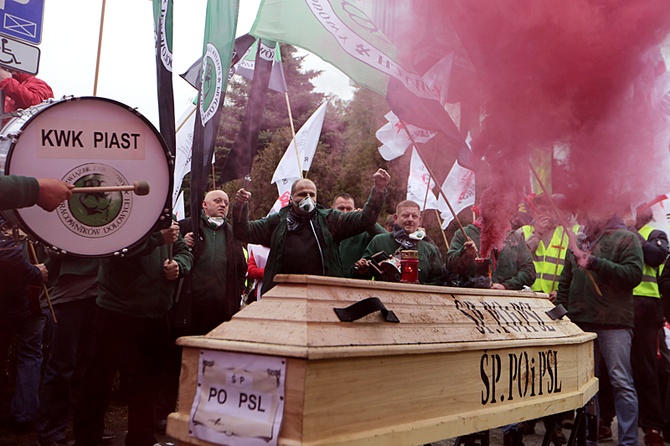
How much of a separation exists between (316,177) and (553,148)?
5.52 metres

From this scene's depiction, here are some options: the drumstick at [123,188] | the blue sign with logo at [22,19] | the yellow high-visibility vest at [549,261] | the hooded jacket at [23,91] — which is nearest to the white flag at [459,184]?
the yellow high-visibility vest at [549,261]

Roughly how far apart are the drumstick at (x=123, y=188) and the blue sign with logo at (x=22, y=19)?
1826 mm

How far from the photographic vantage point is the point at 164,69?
4.28 m

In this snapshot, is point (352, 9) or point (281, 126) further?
point (281, 126)

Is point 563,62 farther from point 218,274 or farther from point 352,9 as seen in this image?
point 218,274

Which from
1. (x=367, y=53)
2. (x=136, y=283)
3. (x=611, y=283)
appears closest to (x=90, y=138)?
(x=136, y=283)

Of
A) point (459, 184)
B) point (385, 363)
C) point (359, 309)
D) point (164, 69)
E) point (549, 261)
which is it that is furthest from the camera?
point (459, 184)

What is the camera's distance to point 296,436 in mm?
2066

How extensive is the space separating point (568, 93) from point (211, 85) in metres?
2.42

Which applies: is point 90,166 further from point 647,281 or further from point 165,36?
point 647,281

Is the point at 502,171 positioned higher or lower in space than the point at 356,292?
higher

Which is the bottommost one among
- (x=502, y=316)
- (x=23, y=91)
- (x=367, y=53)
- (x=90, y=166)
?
(x=502, y=316)

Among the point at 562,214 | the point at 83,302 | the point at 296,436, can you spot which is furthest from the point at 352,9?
the point at 296,436

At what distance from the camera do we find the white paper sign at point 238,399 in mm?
2123
